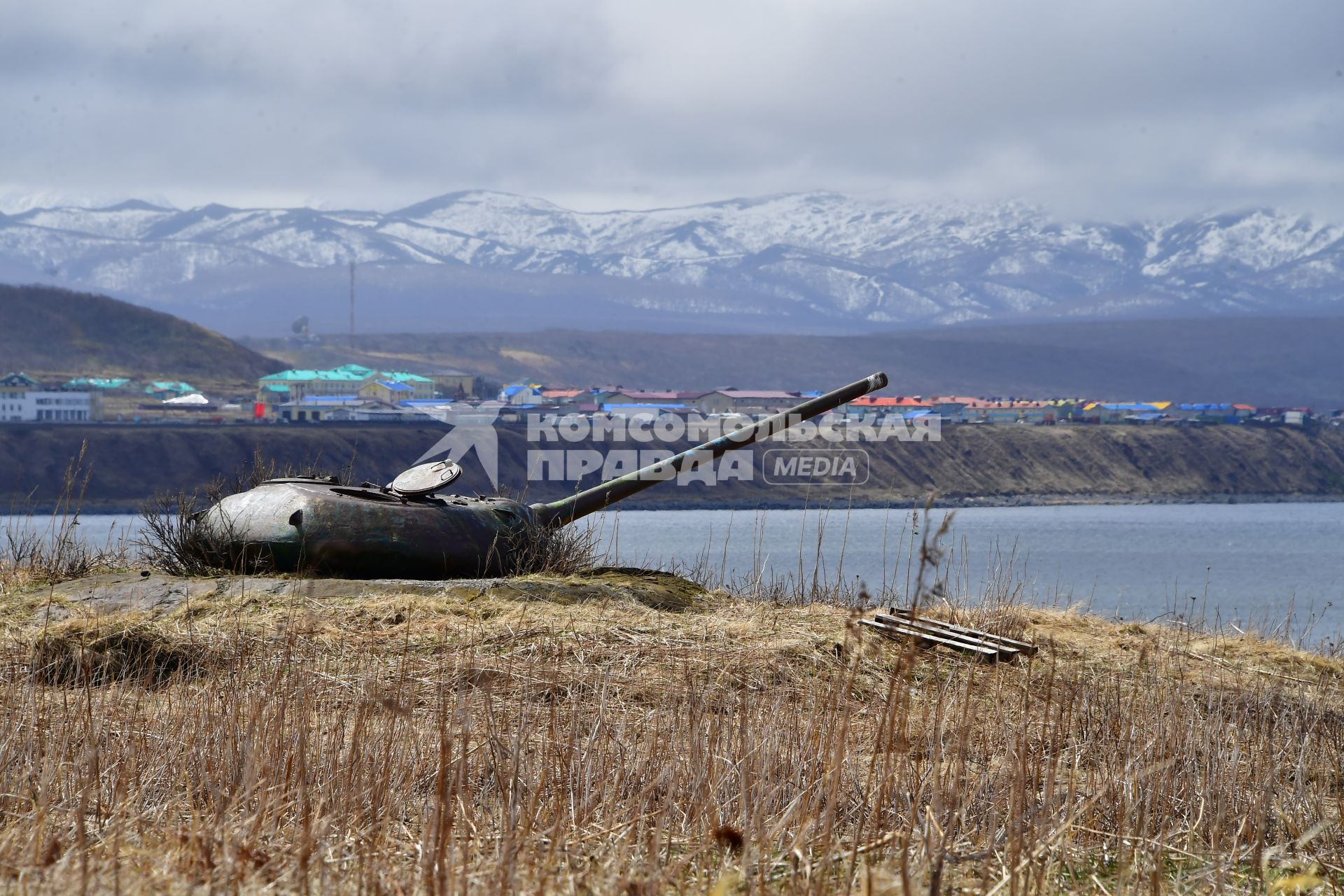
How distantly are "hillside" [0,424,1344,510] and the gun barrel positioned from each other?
4459 centimetres

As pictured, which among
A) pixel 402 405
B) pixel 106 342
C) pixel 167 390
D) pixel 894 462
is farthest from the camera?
pixel 106 342

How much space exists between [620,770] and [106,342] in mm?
128184

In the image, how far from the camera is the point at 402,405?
97.8 metres

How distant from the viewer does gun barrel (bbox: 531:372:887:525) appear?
11.6 meters

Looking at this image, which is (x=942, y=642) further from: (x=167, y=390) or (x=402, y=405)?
(x=167, y=390)

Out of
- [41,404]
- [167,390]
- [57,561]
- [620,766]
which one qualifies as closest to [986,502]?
[41,404]

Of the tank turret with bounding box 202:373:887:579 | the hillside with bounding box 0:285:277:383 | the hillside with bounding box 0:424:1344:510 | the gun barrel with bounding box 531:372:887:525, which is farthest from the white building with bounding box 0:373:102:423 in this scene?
the tank turret with bounding box 202:373:887:579

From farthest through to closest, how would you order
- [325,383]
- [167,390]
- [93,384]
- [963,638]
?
1. [325,383]
2. [167,390]
3. [93,384]
4. [963,638]

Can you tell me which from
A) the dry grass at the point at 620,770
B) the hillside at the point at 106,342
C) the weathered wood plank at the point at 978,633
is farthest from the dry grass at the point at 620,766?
the hillside at the point at 106,342

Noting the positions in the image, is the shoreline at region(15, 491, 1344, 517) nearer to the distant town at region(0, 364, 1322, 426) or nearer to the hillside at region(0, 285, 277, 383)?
the distant town at region(0, 364, 1322, 426)

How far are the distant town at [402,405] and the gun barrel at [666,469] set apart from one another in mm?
73022

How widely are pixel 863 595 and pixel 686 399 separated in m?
112

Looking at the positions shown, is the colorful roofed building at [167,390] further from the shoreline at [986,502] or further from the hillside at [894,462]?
the shoreline at [986,502]

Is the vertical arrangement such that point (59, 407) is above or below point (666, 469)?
below
